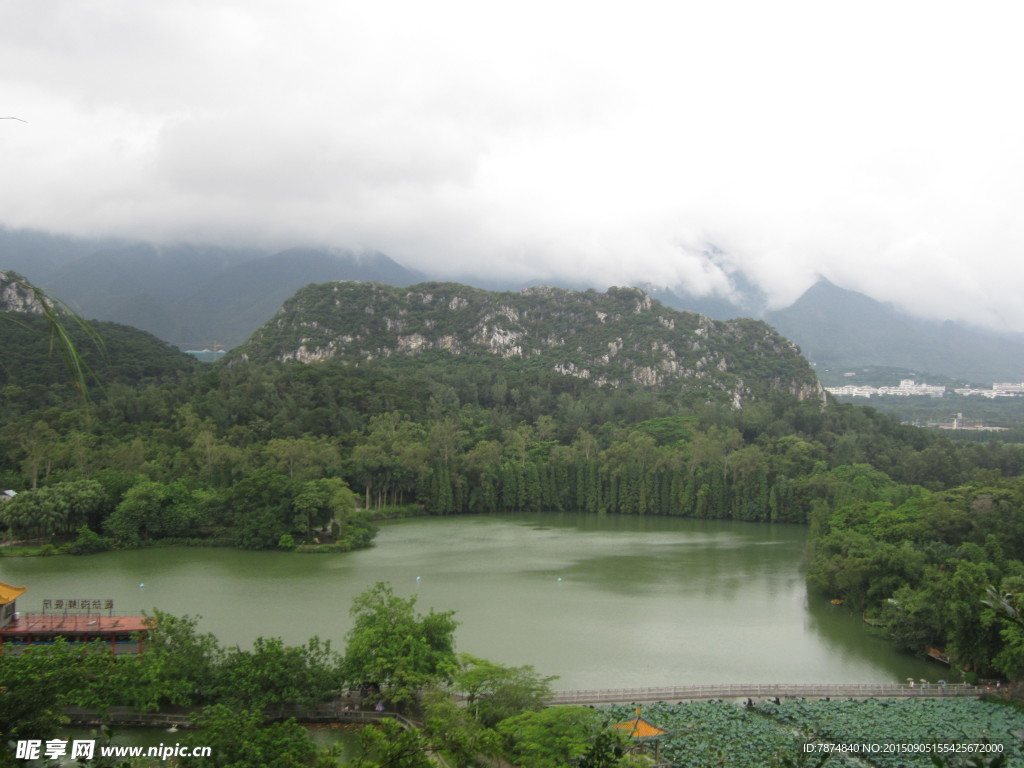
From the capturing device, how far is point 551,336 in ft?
292

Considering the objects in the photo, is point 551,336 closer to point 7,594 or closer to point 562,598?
point 562,598

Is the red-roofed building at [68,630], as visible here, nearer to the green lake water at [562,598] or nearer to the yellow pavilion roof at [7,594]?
the yellow pavilion roof at [7,594]

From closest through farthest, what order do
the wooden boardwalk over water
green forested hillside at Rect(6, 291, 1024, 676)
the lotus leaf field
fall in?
the lotus leaf field, the wooden boardwalk over water, green forested hillside at Rect(6, 291, 1024, 676)

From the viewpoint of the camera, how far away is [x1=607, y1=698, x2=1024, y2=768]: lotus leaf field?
46.8ft

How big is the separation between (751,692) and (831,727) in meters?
2.20

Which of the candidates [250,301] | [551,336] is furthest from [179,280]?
[551,336]

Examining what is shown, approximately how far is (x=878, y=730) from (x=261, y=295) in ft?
409

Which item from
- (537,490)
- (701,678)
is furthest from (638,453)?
(701,678)

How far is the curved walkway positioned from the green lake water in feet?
4.46

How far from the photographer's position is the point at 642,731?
1511cm

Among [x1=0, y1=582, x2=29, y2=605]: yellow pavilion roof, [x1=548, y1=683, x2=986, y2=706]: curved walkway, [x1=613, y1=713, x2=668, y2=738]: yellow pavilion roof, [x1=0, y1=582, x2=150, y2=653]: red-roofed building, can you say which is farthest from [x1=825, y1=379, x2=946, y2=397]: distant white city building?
[x1=0, y1=582, x2=29, y2=605]: yellow pavilion roof

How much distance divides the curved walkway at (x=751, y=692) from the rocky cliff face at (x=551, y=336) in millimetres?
59320

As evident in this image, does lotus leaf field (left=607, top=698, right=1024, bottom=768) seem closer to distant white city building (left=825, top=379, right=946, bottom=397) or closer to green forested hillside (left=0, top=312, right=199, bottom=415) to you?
green forested hillside (left=0, top=312, right=199, bottom=415)

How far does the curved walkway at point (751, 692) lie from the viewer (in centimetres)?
1686
